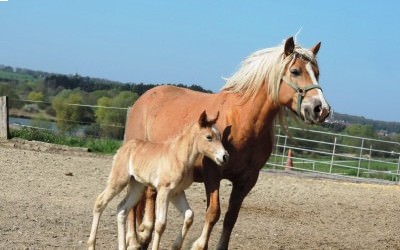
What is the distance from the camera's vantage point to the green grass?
794 inches

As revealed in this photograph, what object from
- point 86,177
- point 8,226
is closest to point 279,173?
point 86,177

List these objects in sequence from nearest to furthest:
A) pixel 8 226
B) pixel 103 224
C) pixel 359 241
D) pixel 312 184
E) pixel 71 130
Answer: pixel 8 226 → pixel 103 224 → pixel 359 241 → pixel 312 184 → pixel 71 130

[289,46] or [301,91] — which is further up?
[289,46]

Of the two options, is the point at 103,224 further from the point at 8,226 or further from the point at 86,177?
the point at 86,177

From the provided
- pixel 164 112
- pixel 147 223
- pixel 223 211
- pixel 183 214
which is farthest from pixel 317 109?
pixel 223 211

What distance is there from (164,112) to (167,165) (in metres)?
1.39

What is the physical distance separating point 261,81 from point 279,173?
39.7 ft

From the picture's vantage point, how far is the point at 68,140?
20.8 meters

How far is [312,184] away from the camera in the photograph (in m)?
15.9

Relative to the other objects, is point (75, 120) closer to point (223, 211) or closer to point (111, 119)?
point (111, 119)

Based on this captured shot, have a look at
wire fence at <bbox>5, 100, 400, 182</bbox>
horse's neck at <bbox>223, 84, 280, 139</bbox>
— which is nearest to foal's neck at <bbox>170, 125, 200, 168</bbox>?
horse's neck at <bbox>223, 84, 280, 139</bbox>

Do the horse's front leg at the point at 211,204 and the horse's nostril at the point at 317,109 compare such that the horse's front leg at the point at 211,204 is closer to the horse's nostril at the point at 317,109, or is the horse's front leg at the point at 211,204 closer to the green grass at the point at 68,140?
the horse's nostril at the point at 317,109

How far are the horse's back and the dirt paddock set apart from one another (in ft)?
4.19

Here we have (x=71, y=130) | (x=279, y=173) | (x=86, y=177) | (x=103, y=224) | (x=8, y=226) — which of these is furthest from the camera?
(x=71, y=130)
